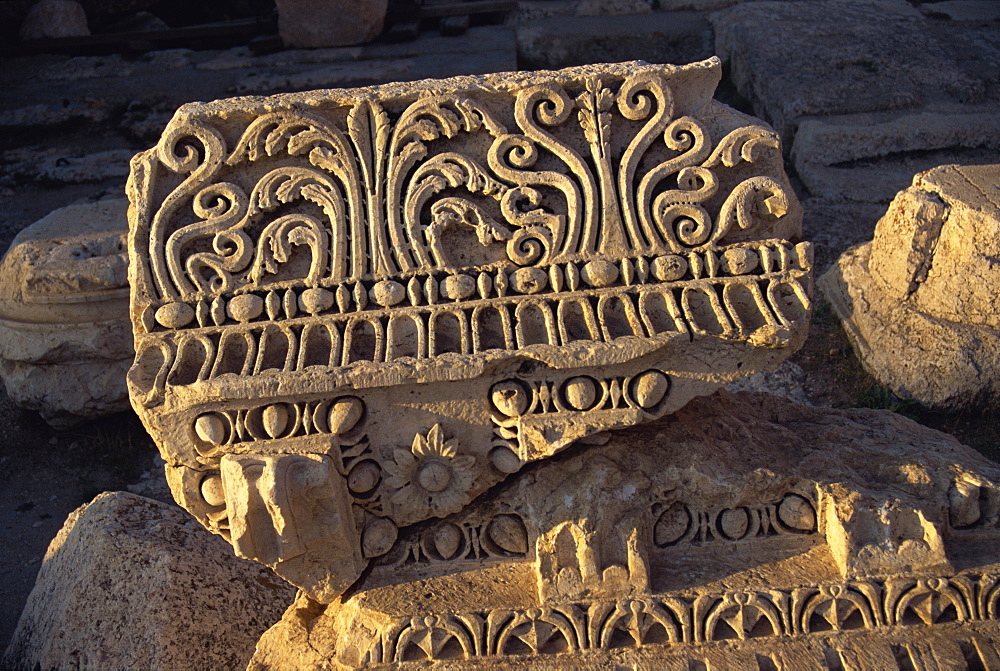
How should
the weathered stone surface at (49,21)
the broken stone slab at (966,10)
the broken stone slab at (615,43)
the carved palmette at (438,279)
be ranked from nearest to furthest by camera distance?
the carved palmette at (438,279) < the broken stone slab at (966,10) < the broken stone slab at (615,43) < the weathered stone surface at (49,21)

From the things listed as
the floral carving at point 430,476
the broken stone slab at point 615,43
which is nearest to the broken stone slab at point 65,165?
the broken stone slab at point 615,43

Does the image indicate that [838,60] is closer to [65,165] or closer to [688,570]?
[688,570]

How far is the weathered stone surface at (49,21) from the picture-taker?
8.48 m

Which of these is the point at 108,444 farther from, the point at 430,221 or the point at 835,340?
the point at 835,340

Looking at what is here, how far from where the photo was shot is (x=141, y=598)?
2631 mm

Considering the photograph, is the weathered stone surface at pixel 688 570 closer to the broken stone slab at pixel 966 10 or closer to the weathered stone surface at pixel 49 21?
the broken stone slab at pixel 966 10

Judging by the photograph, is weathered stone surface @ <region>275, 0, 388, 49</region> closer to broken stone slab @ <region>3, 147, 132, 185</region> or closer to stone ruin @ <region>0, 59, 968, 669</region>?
broken stone slab @ <region>3, 147, 132, 185</region>

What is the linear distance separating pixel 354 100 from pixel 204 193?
48 centimetres

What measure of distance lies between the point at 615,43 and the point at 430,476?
238 inches

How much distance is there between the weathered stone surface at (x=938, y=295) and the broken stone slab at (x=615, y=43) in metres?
3.65

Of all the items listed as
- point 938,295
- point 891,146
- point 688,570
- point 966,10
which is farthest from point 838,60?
point 688,570

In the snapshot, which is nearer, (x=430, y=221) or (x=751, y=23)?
(x=430, y=221)

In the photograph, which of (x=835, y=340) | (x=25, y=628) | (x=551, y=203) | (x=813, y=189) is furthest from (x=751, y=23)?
(x=25, y=628)

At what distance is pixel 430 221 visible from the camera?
230cm
